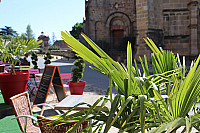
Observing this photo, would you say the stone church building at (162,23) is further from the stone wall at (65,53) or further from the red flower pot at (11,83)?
the red flower pot at (11,83)

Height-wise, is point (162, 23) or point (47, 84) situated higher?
point (162, 23)

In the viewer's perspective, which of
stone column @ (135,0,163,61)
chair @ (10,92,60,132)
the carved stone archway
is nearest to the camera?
chair @ (10,92,60,132)

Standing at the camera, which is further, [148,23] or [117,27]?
[117,27]

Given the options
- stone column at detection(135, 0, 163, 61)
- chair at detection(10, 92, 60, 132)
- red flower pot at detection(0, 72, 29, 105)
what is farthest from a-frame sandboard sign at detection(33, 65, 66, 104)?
stone column at detection(135, 0, 163, 61)

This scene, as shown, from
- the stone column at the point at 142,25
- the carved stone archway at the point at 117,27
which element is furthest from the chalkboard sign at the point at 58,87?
the carved stone archway at the point at 117,27

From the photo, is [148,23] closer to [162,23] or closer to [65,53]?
[162,23]

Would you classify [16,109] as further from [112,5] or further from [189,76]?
[112,5]

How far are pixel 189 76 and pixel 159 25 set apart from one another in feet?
55.0

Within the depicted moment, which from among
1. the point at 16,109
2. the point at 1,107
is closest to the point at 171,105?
the point at 16,109

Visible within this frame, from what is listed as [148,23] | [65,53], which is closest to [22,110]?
[148,23]

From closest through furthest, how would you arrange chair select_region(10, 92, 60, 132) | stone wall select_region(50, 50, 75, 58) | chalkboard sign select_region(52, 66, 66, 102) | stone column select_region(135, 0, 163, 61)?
chair select_region(10, 92, 60, 132) < chalkboard sign select_region(52, 66, 66, 102) < stone column select_region(135, 0, 163, 61) < stone wall select_region(50, 50, 75, 58)

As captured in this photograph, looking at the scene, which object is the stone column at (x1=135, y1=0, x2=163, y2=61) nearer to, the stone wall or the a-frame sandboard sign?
the a-frame sandboard sign

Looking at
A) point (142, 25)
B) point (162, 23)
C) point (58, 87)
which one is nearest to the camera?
point (58, 87)

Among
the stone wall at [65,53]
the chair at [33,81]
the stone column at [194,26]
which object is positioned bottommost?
the chair at [33,81]
